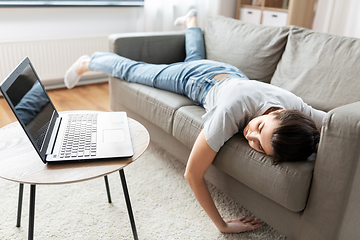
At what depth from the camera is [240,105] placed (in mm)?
1233

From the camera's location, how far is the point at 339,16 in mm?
2832

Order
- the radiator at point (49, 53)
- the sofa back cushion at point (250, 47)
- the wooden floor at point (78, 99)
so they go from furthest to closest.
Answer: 1. the radiator at point (49, 53)
2. the wooden floor at point (78, 99)
3. the sofa back cushion at point (250, 47)

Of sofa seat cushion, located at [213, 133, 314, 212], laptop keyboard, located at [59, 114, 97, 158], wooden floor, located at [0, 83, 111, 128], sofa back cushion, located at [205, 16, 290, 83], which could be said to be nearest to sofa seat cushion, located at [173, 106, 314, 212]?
sofa seat cushion, located at [213, 133, 314, 212]

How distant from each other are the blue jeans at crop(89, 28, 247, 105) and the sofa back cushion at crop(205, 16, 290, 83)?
18 cm

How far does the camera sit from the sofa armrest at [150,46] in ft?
7.18

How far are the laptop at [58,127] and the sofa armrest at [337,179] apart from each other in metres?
0.62

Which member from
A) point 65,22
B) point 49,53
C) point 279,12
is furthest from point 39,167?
point 279,12

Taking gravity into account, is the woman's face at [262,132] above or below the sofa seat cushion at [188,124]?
above

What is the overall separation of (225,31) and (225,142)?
1.12 m

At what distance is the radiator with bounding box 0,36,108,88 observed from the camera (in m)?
2.67

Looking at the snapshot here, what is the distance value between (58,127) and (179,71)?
784 millimetres

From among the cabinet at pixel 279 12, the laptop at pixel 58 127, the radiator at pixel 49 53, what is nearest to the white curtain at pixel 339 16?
the cabinet at pixel 279 12

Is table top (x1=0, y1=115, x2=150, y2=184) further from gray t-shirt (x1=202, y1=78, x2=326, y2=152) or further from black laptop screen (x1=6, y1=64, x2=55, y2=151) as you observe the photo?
gray t-shirt (x1=202, y1=78, x2=326, y2=152)

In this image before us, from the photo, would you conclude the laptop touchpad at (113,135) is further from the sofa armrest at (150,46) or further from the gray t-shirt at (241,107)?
the sofa armrest at (150,46)
